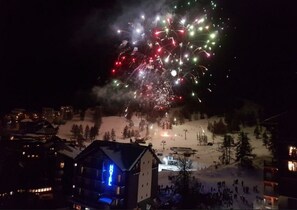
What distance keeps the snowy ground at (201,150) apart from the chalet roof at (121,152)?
1152 centimetres

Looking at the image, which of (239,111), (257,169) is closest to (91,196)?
(257,169)

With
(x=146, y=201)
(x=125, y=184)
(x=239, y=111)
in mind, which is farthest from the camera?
(x=239, y=111)

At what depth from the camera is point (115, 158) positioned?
3191 cm

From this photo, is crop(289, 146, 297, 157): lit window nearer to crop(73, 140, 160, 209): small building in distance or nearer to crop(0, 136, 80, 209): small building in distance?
crop(73, 140, 160, 209): small building in distance

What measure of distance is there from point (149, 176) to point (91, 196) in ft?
22.8

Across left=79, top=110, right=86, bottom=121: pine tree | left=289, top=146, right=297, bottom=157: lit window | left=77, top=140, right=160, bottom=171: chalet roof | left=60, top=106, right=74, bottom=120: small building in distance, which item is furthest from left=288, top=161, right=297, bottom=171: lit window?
left=79, top=110, right=86, bottom=121: pine tree

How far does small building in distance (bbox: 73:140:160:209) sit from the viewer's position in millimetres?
30984

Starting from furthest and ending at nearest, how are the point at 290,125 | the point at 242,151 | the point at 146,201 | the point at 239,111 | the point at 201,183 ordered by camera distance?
the point at 239,111 < the point at 242,151 < the point at 201,183 < the point at 146,201 < the point at 290,125

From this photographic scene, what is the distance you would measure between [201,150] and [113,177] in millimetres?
48350

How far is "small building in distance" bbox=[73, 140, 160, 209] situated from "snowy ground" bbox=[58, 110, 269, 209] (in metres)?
9.74

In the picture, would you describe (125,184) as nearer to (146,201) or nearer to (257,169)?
(146,201)

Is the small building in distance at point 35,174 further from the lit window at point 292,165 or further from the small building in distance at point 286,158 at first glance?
the lit window at point 292,165

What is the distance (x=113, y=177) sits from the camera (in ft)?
104

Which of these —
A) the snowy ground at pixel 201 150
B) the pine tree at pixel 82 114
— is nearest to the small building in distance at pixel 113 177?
the snowy ground at pixel 201 150
